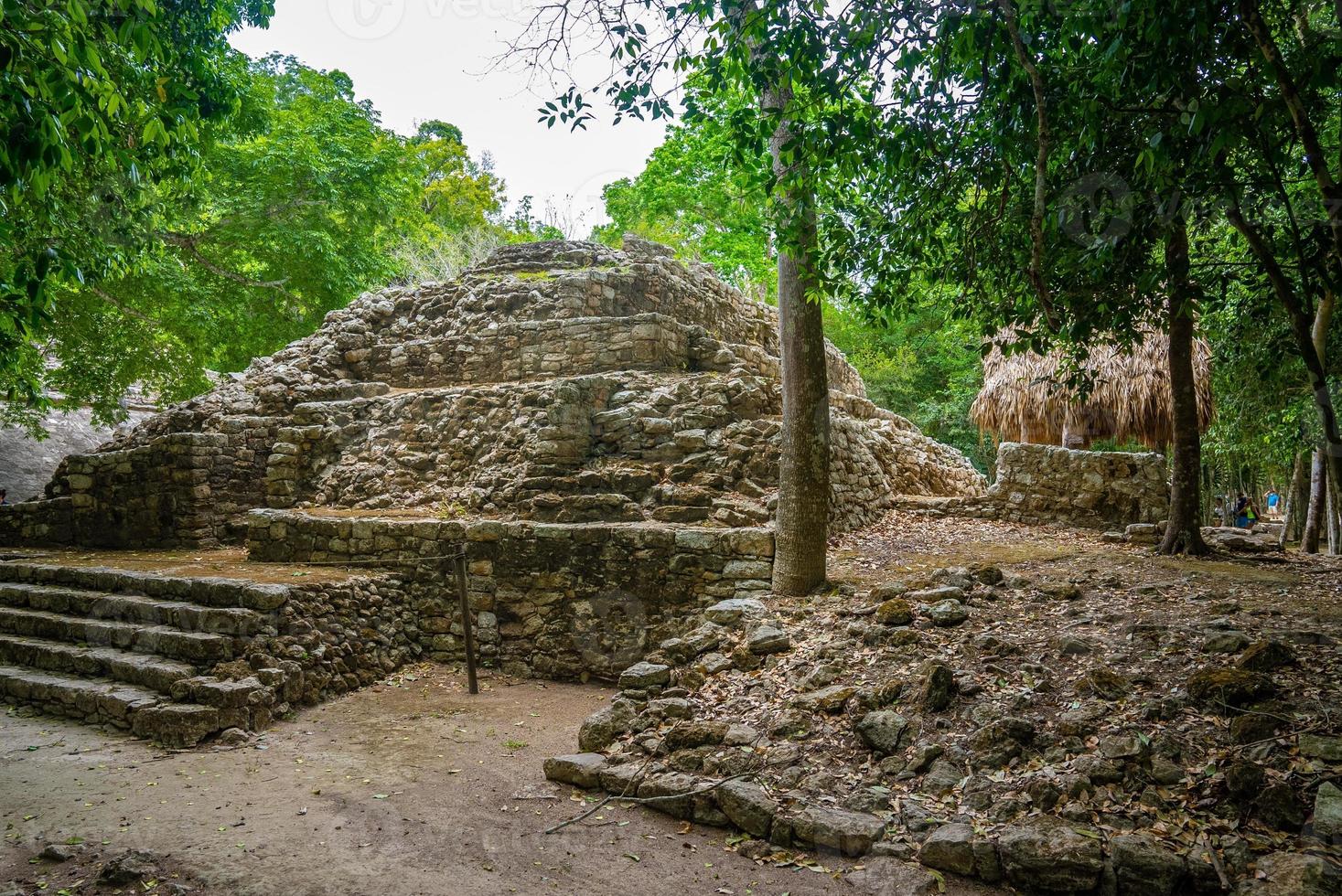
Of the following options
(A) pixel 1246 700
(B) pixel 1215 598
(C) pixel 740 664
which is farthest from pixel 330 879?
(B) pixel 1215 598

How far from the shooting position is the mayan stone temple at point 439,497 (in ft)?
23.5

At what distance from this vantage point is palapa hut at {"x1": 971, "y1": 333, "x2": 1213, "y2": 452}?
11.6m

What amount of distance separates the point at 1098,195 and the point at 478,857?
209 inches

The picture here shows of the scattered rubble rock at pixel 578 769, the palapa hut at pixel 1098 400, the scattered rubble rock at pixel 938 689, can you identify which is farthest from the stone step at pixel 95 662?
the palapa hut at pixel 1098 400

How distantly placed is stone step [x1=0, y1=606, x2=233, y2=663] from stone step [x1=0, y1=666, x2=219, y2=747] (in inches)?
15.9

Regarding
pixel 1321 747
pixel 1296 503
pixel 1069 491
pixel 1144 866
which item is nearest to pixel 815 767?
pixel 1144 866

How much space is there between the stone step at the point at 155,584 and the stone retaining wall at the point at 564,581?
1.55 m

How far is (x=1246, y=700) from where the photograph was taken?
3963mm

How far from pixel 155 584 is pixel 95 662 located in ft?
3.62

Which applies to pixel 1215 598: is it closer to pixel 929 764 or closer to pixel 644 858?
pixel 929 764

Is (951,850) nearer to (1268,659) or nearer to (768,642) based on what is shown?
(1268,659)

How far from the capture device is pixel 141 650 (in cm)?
704

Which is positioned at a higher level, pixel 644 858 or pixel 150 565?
pixel 150 565

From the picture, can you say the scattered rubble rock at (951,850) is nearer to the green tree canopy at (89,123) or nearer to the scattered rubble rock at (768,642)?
the scattered rubble rock at (768,642)
